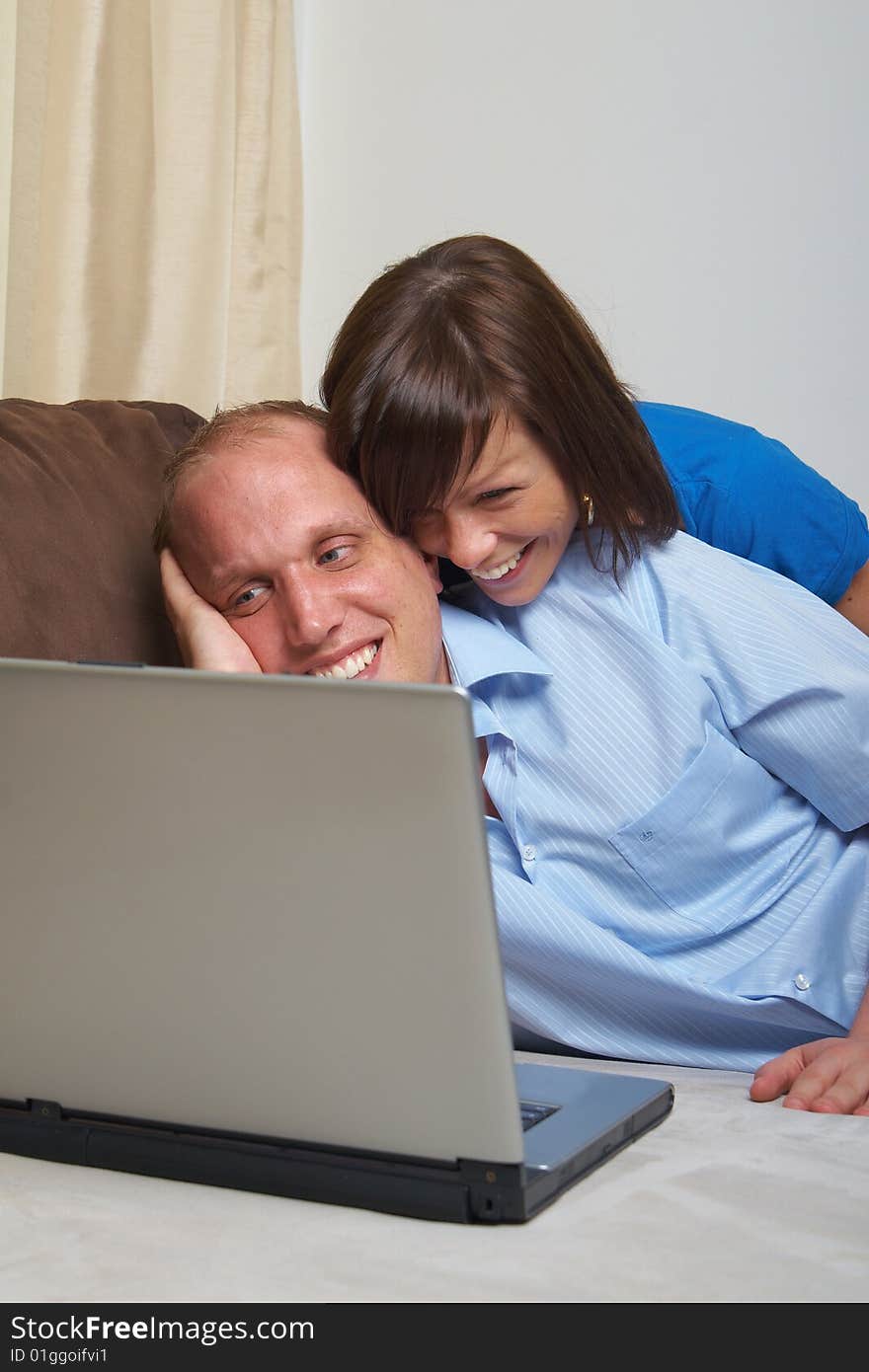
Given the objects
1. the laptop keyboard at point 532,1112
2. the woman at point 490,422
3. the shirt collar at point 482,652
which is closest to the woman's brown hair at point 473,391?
the woman at point 490,422

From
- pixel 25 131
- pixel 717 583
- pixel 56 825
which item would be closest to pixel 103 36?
pixel 25 131

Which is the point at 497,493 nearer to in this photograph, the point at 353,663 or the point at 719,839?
the point at 353,663

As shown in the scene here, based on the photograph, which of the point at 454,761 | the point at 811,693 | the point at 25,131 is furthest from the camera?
the point at 25,131

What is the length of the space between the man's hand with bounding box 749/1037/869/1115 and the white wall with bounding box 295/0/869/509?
65.1 inches

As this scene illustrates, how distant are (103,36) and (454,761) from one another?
5.77 feet

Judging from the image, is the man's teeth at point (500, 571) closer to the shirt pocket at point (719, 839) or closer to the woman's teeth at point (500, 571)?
the woman's teeth at point (500, 571)

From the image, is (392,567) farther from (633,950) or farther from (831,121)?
(831,121)

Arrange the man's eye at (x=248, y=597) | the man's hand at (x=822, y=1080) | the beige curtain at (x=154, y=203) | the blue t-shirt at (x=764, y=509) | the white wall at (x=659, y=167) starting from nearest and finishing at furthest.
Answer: the man's hand at (x=822, y=1080)
the man's eye at (x=248, y=597)
the blue t-shirt at (x=764, y=509)
the beige curtain at (x=154, y=203)
the white wall at (x=659, y=167)

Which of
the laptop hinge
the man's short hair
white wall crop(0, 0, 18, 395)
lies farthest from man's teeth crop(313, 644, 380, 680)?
white wall crop(0, 0, 18, 395)

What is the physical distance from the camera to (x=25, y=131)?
6.29 feet

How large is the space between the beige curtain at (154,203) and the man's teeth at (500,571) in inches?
37.9

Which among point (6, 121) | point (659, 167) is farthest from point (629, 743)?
point (659, 167)

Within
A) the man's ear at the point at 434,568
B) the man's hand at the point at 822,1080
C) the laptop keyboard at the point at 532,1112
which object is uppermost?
the man's ear at the point at 434,568

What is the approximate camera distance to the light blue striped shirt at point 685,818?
1.18 m
